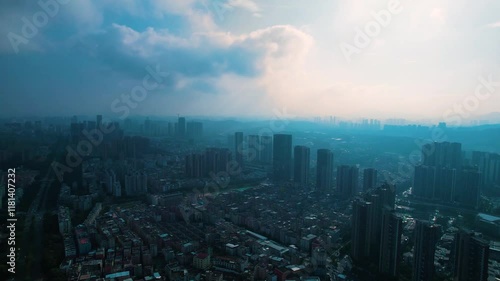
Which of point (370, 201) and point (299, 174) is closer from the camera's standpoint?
point (370, 201)

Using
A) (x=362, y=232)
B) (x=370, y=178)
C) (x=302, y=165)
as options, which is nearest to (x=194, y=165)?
(x=302, y=165)

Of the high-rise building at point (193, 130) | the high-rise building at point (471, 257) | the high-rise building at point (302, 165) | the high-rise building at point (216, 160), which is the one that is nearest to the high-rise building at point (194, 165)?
the high-rise building at point (216, 160)

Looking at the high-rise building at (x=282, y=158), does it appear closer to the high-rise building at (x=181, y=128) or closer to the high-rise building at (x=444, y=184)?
the high-rise building at (x=444, y=184)

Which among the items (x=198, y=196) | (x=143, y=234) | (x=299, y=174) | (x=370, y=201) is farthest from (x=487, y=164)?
(x=143, y=234)

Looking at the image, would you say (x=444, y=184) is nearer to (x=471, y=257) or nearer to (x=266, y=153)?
(x=471, y=257)

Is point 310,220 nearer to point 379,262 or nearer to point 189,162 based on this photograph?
point 379,262

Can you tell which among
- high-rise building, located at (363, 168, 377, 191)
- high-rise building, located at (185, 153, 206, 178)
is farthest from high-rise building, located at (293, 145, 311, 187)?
high-rise building, located at (185, 153, 206, 178)
